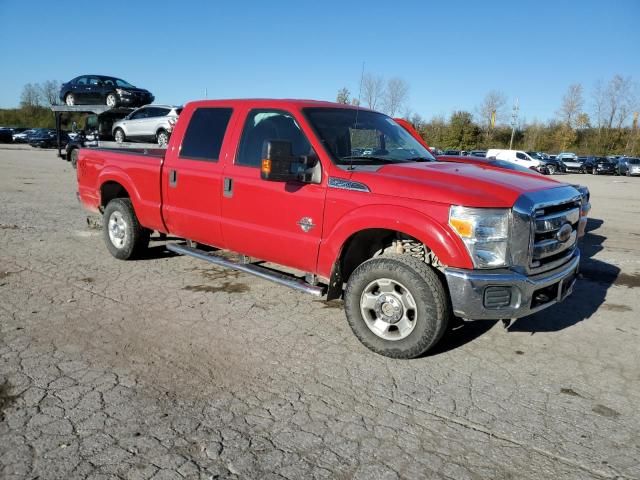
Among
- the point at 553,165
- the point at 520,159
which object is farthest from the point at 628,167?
the point at 520,159

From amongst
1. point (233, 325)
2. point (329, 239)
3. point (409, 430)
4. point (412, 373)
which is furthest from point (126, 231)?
point (409, 430)

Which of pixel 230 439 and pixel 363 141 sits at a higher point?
pixel 363 141

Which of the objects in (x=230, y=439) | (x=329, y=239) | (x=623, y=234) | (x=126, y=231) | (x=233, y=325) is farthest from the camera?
(x=623, y=234)

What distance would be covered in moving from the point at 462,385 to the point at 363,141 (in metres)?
2.24

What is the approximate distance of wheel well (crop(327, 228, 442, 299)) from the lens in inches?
159

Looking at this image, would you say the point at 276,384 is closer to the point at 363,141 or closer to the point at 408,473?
the point at 408,473

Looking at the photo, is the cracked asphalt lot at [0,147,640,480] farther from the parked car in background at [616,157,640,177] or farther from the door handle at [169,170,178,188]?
the parked car in background at [616,157,640,177]

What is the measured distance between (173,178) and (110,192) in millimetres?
1692

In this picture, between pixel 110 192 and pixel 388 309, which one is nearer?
pixel 388 309

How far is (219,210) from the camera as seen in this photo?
5.02 meters

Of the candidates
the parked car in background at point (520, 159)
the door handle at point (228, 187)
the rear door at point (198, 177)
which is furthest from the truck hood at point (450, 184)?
the parked car in background at point (520, 159)

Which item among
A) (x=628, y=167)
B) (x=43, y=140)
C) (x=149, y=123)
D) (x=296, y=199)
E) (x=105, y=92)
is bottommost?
(x=296, y=199)

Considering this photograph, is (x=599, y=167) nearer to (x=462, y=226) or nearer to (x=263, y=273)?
(x=263, y=273)

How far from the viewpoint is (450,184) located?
373 centimetres
